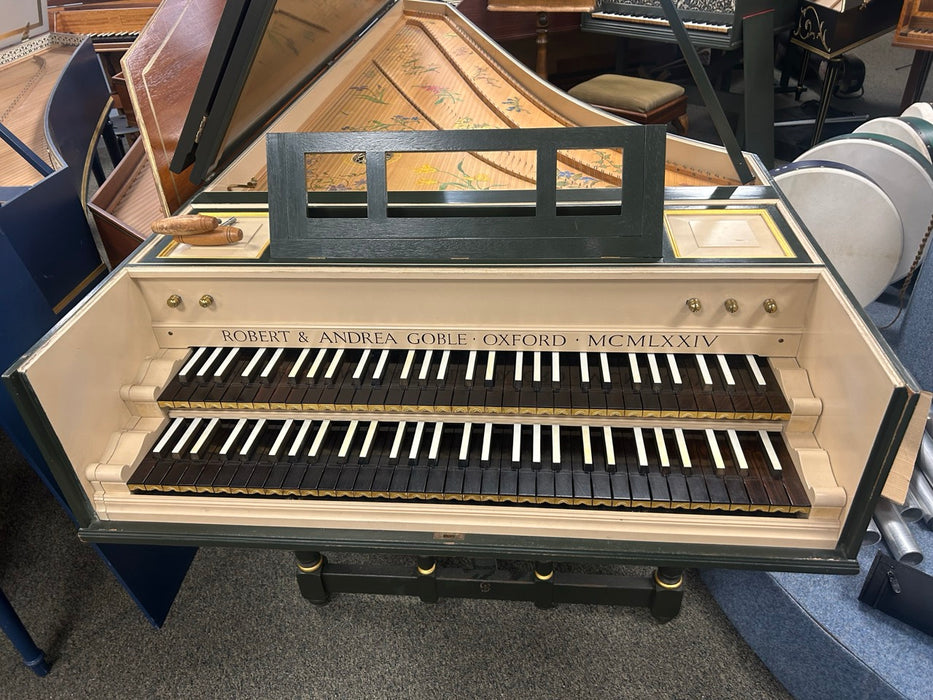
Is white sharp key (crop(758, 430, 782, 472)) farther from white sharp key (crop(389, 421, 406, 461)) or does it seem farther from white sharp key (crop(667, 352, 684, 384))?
white sharp key (crop(389, 421, 406, 461))

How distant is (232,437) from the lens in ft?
5.66

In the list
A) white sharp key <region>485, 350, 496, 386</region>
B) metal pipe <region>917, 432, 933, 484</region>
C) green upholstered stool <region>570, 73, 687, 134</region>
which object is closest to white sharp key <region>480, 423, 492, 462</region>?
white sharp key <region>485, 350, 496, 386</region>

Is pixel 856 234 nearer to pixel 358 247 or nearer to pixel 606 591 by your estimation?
pixel 606 591

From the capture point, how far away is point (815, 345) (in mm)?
1623

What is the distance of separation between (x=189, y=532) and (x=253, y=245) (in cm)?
79

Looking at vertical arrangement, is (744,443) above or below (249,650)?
above

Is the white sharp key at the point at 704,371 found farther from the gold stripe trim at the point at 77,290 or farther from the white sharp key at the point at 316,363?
the gold stripe trim at the point at 77,290

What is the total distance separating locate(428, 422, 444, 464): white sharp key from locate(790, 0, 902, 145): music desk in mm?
4147

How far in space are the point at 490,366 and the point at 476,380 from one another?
53 millimetres

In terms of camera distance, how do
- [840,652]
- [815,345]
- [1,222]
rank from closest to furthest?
1. [815,345]
2. [840,652]
3. [1,222]

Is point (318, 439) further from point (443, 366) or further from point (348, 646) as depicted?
point (348, 646)

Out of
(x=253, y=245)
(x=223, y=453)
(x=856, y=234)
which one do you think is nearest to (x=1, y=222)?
(x=253, y=245)

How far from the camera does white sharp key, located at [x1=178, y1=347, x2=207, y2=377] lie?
181cm

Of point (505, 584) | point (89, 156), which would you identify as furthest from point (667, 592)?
point (89, 156)
